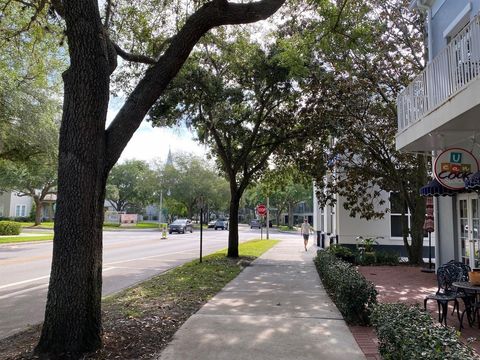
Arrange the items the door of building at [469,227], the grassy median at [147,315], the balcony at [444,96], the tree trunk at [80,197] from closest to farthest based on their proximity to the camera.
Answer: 1. the tree trunk at [80,197]
2. the grassy median at [147,315]
3. the balcony at [444,96]
4. the door of building at [469,227]

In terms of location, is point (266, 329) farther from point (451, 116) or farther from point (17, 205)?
point (17, 205)

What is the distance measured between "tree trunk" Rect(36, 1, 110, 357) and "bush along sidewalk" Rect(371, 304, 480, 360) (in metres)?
3.40

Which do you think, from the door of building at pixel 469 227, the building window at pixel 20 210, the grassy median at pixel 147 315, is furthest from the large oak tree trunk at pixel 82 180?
the building window at pixel 20 210

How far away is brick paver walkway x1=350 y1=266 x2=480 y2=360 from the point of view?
6.19 meters

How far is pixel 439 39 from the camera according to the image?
1252cm

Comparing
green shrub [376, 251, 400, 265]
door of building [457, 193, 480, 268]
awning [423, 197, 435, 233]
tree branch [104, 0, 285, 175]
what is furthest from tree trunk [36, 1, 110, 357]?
green shrub [376, 251, 400, 265]

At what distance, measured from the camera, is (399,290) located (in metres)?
11.1

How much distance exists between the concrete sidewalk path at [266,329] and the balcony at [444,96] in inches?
158

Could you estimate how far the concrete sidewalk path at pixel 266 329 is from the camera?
5.57m

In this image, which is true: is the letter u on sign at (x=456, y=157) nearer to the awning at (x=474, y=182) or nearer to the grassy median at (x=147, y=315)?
the awning at (x=474, y=182)

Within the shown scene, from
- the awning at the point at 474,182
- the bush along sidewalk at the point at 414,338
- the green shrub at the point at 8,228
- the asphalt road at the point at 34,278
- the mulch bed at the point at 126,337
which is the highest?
the awning at the point at 474,182

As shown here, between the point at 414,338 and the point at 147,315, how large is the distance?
502 cm

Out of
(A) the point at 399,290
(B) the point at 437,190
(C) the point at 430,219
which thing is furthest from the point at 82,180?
(C) the point at 430,219

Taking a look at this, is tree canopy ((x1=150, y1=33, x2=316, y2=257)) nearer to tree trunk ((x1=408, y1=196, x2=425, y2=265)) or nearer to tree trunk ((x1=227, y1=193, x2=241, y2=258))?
tree trunk ((x1=227, y1=193, x2=241, y2=258))
